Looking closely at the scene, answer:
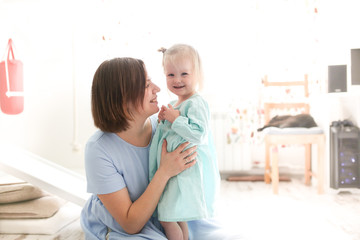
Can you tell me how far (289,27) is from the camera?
3.24 meters

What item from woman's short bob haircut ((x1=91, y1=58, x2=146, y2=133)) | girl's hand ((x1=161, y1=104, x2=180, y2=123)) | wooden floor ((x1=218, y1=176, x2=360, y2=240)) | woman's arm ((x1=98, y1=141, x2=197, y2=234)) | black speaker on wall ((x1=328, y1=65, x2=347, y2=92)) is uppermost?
black speaker on wall ((x1=328, y1=65, x2=347, y2=92))

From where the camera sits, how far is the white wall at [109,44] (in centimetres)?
314

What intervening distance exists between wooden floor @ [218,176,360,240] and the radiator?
0.83 feet

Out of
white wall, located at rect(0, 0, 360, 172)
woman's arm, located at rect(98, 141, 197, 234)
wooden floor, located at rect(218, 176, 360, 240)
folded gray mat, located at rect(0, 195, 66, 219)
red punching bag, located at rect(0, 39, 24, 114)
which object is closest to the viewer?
woman's arm, located at rect(98, 141, 197, 234)

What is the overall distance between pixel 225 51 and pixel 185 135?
2360 mm

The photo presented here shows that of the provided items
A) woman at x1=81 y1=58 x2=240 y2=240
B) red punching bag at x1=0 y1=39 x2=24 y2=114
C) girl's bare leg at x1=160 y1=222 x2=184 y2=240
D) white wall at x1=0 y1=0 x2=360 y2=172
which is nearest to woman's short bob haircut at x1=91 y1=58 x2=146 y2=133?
woman at x1=81 y1=58 x2=240 y2=240

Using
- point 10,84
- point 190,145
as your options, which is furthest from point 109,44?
point 190,145

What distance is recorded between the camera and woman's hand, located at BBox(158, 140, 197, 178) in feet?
3.79

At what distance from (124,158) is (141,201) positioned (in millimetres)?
167

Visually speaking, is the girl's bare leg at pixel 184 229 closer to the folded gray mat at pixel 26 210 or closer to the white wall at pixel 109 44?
the folded gray mat at pixel 26 210

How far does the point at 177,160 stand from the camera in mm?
1163

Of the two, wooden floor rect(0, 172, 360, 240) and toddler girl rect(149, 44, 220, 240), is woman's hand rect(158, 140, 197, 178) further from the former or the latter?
wooden floor rect(0, 172, 360, 240)

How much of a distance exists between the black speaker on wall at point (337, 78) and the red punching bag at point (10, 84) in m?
2.34

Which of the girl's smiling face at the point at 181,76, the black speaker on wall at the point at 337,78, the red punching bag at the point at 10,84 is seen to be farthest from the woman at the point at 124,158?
the black speaker on wall at the point at 337,78
